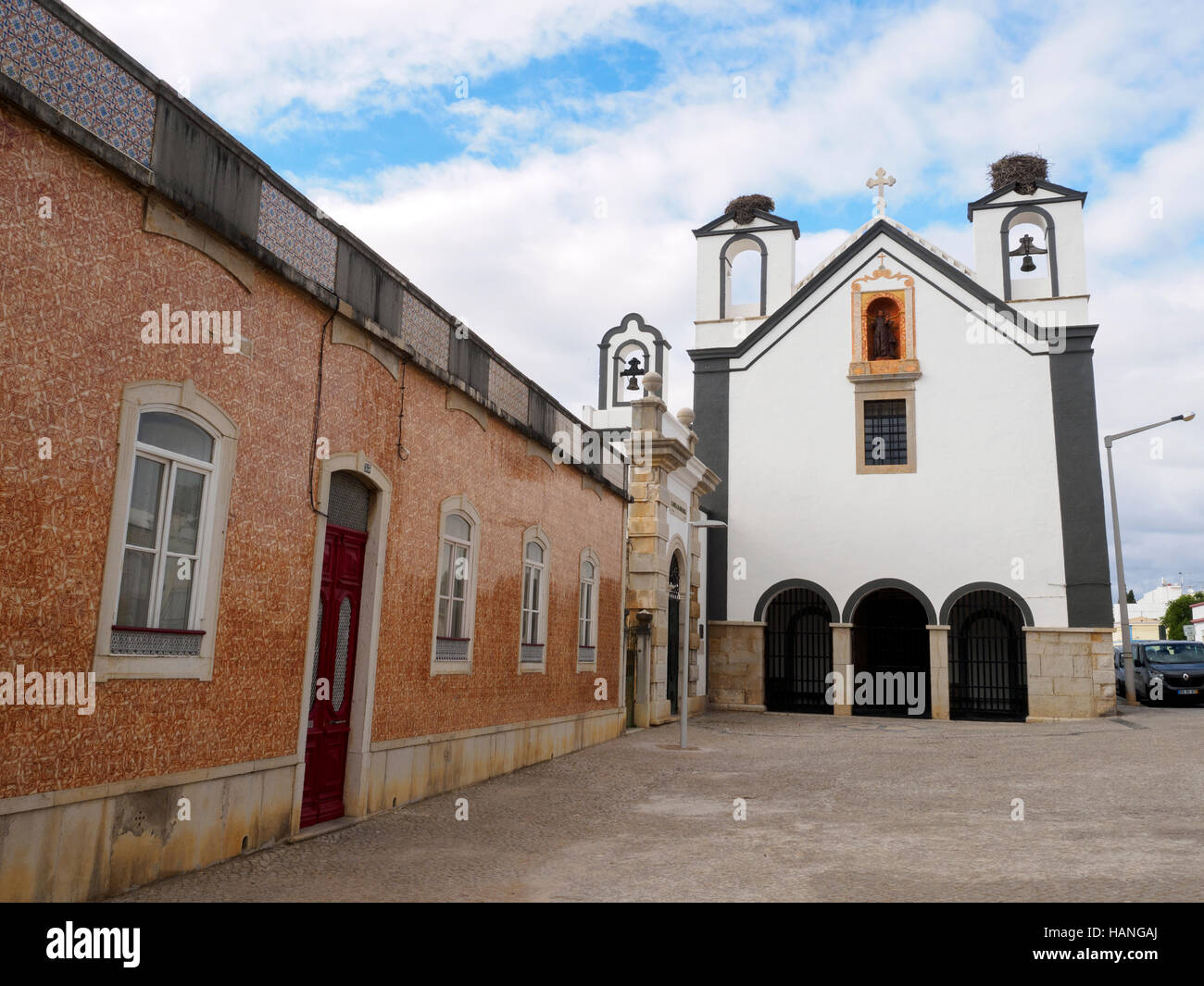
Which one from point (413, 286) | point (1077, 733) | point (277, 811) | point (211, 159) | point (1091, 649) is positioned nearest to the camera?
point (211, 159)

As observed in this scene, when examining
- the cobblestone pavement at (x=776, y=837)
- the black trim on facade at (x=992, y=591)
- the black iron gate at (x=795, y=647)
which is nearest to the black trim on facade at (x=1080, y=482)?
the black trim on facade at (x=992, y=591)

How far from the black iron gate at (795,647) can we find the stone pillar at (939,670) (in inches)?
96.8

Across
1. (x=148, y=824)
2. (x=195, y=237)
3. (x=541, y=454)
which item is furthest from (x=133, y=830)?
(x=541, y=454)

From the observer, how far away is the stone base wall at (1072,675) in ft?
68.8

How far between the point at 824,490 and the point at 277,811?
58.0ft

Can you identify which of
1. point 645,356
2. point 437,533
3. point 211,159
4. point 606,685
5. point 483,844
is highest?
point 645,356

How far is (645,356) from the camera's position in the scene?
23109 millimetres

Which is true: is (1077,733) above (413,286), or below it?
below

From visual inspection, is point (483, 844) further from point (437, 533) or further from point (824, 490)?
point (824, 490)

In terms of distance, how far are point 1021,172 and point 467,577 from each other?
1935 cm

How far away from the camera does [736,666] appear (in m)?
23.1

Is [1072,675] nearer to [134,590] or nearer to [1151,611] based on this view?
[134,590]

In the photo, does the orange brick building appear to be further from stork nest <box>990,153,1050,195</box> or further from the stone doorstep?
stork nest <box>990,153,1050,195</box>
